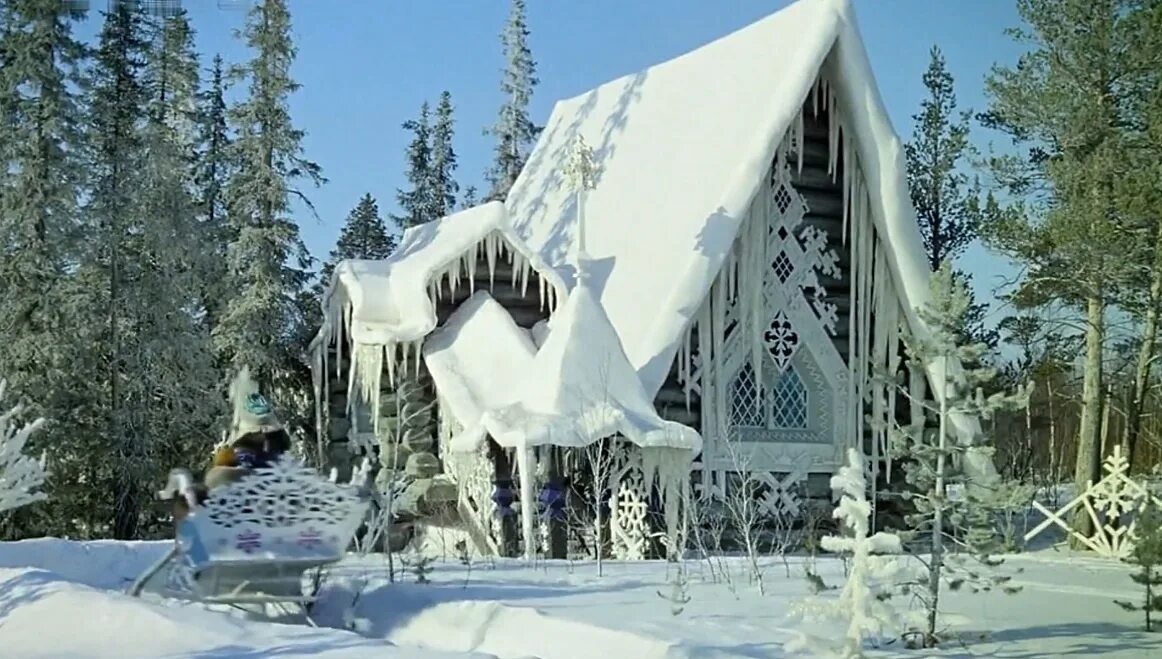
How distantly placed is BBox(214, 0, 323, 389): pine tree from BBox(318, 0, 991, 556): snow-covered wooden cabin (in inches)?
138

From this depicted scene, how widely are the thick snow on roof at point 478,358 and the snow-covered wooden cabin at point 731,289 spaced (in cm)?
3

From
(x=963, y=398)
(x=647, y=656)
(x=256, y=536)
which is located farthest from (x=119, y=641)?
(x=963, y=398)

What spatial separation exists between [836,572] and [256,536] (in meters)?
5.02

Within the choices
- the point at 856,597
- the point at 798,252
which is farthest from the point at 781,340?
the point at 856,597

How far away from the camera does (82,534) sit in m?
21.5

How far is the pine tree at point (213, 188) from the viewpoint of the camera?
2414 cm

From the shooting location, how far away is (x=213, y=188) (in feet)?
91.8

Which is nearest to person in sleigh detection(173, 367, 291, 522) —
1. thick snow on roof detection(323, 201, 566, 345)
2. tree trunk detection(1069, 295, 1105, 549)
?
thick snow on roof detection(323, 201, 566, 345)

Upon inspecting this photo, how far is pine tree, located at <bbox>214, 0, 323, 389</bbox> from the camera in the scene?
76.3 feet

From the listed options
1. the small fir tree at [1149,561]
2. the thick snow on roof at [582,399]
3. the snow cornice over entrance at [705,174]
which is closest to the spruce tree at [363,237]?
the snow cornice over entrance at [705,174]

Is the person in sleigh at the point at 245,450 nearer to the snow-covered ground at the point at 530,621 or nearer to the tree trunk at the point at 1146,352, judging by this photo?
the snow-covered ground at the point at 530,621

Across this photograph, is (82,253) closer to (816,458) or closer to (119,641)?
(816,458)

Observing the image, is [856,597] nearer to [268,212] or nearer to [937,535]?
[937,535]

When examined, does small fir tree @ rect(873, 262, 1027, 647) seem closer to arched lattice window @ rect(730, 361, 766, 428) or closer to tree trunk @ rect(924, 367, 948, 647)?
tree trunk @ rect(924, 367, 948, 647)
